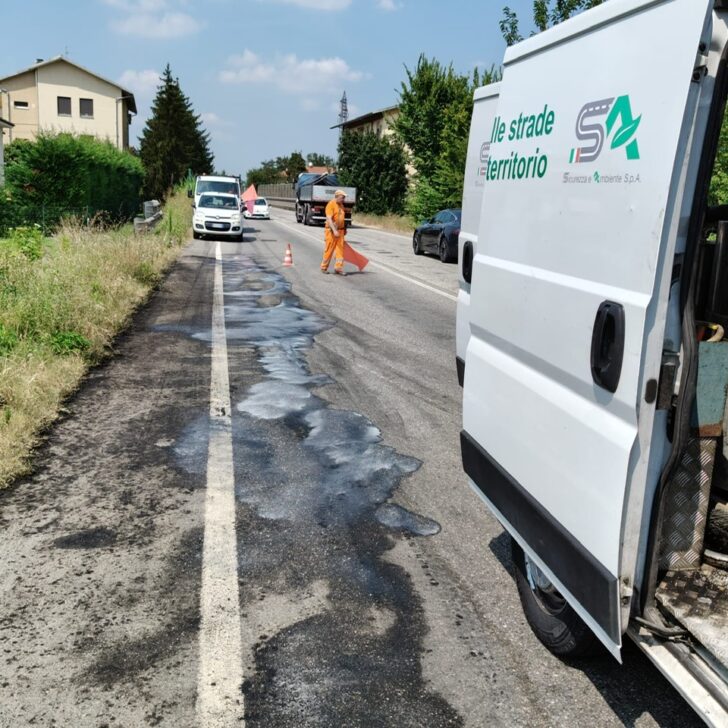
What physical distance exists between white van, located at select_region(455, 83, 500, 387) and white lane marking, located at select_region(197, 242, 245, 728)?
6.75 ft

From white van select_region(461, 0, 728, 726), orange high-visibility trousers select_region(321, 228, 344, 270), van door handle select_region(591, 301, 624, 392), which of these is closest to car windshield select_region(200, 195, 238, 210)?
orange high-visibility trousers select_region(321, 228, 344, 270)

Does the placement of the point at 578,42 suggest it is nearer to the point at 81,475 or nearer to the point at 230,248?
the point at 81,475

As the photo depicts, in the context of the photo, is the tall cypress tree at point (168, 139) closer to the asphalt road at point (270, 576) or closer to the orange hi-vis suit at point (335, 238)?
the orange hi-vis suit at point (335, 238)

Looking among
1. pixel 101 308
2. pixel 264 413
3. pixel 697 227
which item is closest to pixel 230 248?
pixel 101 308

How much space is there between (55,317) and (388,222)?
38640 millimetres

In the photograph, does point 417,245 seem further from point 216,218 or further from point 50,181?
point 50,181

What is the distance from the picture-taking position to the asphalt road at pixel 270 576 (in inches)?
117

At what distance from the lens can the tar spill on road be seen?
2.98 meters

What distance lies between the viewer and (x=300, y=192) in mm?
44594

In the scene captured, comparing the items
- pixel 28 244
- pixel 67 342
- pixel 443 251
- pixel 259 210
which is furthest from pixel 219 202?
pixel 67 342

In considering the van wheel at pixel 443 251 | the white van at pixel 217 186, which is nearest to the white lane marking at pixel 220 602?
the van wheel at pixel 443 251

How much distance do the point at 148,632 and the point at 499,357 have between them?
1950mm

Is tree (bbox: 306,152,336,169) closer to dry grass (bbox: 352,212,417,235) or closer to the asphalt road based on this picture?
dry grass (bbox: 352,212,417,235)

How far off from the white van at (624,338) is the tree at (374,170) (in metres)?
49.8
